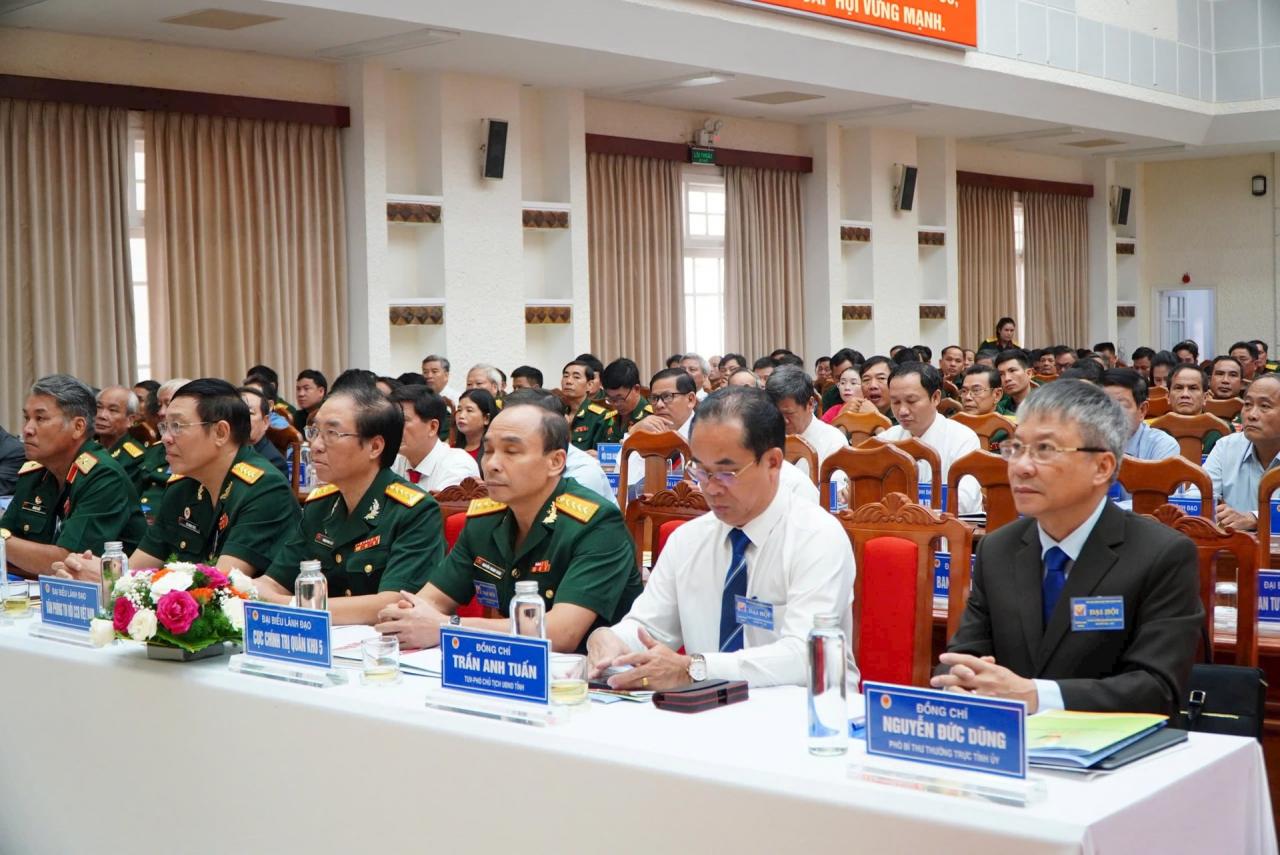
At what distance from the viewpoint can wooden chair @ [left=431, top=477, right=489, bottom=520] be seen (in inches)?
159

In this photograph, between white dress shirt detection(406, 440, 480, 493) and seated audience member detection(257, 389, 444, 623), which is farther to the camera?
white dress shirt detection(406, 440, 480, 493)

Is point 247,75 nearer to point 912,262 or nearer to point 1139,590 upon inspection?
point 912,262

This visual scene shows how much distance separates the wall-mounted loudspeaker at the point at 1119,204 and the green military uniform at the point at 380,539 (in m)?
14.4

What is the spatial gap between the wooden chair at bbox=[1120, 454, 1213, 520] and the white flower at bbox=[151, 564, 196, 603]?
7.39 feet

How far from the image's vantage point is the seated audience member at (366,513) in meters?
3.35

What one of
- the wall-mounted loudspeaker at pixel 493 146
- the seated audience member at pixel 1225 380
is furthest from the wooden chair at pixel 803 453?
the wall-mounted loudspeaker at pixel 493 146

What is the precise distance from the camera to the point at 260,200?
29.7 feet

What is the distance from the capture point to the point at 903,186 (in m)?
13.1

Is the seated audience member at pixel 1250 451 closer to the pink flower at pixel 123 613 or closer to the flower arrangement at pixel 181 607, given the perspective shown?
the flower arrangement at pixel 181 607

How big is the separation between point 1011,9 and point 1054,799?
10.8m

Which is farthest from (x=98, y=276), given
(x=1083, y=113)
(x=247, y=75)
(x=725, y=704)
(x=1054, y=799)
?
Result: (x=1083, y=113)

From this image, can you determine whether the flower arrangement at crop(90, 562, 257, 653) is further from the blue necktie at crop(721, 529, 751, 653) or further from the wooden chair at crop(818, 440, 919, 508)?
the wooden chair at crop(818, 440, 919, 508)

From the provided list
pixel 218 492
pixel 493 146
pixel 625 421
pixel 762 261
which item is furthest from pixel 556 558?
pixel 762 261

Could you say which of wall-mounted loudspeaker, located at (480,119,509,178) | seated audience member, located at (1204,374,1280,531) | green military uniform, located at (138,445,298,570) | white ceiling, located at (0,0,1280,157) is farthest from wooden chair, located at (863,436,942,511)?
wall-mounted loudspeaker, located at (480,119,509,178)
